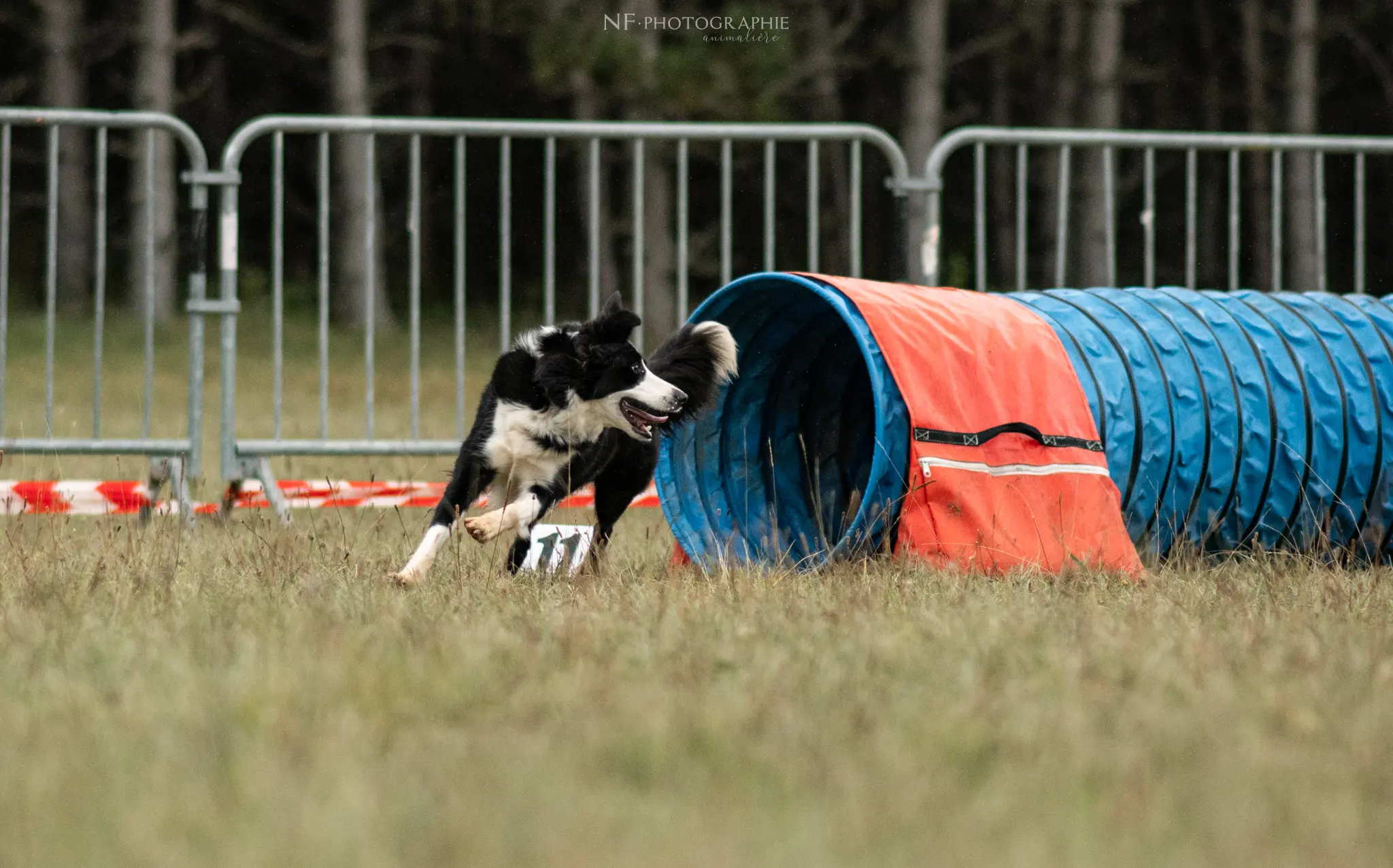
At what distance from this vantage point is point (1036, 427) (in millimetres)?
5047

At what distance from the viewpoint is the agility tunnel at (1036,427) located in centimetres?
494

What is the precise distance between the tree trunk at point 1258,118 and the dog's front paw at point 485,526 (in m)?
18.7

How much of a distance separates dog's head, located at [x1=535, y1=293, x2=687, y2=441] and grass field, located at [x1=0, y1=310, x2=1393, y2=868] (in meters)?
0.77

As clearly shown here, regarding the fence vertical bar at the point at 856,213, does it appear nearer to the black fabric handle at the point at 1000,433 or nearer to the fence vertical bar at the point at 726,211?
→ the fence vertical bar at the point at 726,211

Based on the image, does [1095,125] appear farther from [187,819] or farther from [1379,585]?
[187,819]

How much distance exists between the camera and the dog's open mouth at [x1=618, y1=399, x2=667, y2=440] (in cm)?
513

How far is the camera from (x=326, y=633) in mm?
3594

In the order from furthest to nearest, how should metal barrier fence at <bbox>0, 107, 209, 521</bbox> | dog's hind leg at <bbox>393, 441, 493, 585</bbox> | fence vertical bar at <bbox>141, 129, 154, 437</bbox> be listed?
1. fence vertical bar at <bbox>141, 129, 154, 437</bbox>
2. metal barrier fence at <bbox>0, 107, 209, 521</bbox>
3. dog's hind leg at <bbox>393, 441, 493, 585</bbox>

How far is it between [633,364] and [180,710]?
244 cm

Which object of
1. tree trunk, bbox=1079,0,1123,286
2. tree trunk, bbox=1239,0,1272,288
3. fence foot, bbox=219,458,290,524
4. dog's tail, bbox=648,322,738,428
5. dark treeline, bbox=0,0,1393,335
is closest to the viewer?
dog's tail, bbox=648,322,738,428

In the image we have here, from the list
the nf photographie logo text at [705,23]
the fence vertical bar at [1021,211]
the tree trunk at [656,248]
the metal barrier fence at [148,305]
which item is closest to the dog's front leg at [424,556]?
the metal barrier fence at [148,305]

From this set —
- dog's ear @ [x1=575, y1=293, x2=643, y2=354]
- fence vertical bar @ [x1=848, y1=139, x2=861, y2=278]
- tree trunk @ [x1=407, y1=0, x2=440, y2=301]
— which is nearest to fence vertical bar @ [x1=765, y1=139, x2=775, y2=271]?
fence vertical bar @ [x1=848, y1=139, x2=861, y2=278]

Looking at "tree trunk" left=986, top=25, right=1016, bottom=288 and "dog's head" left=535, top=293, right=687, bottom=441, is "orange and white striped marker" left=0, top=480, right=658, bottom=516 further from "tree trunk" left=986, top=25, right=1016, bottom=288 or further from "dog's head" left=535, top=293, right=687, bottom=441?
"tree trunk" left=986, top=25, right=1016, bottom=288

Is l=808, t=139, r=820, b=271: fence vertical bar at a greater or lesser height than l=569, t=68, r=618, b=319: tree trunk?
lesser
